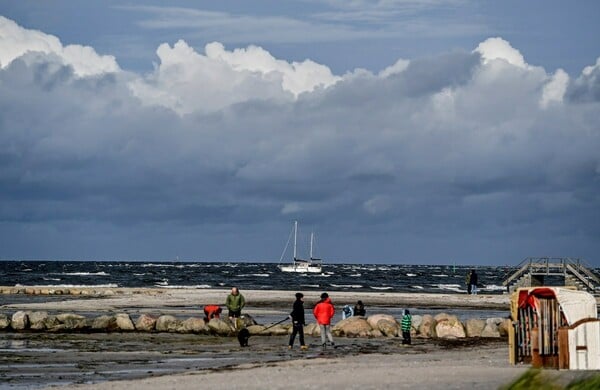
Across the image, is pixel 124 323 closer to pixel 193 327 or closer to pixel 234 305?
pixel 193 327

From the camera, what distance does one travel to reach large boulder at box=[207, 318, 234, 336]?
36.0 m

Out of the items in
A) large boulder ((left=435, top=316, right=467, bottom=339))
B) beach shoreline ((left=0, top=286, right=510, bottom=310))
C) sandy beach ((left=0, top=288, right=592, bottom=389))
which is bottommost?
sandy beach ((left=0, top=288, right=592, bottom=389))

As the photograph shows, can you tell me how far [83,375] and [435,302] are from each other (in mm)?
45419

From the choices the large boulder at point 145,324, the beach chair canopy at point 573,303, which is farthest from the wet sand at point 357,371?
the large boulder at point 145,324

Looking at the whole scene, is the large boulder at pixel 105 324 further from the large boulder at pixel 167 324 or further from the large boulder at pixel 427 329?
the large boulder at pixel 427 329

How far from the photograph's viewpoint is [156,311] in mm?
52125

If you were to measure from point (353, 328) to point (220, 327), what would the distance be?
4.69 m

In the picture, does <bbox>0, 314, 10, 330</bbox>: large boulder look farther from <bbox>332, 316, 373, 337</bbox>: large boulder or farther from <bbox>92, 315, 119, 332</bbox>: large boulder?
<bbox>332, 316, 373, 337</bbox>: large boulder

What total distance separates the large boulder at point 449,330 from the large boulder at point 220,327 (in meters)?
7.26

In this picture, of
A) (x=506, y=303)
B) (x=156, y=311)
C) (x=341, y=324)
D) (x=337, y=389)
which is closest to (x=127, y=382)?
(x=337, y=389)

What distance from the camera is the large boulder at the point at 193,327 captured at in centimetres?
3662

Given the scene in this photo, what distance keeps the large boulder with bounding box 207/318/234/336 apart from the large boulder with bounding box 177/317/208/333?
0.38m

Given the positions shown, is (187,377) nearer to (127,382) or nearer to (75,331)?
(127,382)

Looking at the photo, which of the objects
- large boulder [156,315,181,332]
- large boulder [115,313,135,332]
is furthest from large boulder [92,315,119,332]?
large boulder [156,315,181,332]
